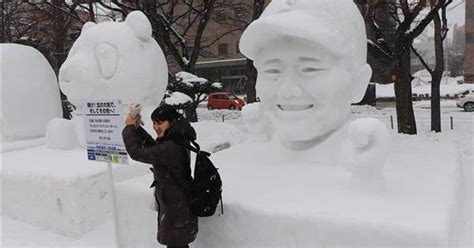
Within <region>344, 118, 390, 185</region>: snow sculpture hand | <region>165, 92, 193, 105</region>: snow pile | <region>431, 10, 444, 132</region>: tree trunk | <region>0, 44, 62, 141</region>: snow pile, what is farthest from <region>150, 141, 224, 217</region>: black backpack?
<region>431, 10, 444, 132</region>: tree trunk

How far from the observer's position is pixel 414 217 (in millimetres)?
2984

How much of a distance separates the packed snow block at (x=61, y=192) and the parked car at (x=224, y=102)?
15931 millimetres

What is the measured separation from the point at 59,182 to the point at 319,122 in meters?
3.09

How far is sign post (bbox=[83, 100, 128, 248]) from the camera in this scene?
382 cm

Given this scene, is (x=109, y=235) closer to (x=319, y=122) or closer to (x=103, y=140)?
(x=103, y=140)

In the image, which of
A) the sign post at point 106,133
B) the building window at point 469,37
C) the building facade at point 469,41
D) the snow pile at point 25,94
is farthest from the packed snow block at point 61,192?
the building window at point 469,37

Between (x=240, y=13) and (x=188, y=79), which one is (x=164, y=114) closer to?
(x=188, y=79)

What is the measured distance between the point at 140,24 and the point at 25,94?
110 inches

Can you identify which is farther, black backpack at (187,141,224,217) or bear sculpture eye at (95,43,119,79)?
bear sculpture eye at (95,43,119,79)

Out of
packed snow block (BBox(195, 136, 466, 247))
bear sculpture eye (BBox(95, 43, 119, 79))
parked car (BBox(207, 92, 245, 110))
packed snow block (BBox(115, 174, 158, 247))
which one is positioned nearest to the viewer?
packed snow block (BBox(195, 136, 466, 247))

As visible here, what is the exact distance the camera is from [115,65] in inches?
246

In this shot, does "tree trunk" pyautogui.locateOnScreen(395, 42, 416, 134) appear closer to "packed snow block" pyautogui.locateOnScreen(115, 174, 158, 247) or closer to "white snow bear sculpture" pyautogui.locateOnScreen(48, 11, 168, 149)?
"white snow bear sculpture" pyautogui.locateOnScreen(48, 11, 168, 149)

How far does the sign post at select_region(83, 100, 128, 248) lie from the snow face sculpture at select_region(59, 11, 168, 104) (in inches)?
88.0

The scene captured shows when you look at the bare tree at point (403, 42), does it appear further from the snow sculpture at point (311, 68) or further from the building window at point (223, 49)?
the building window at point (223, 49)
